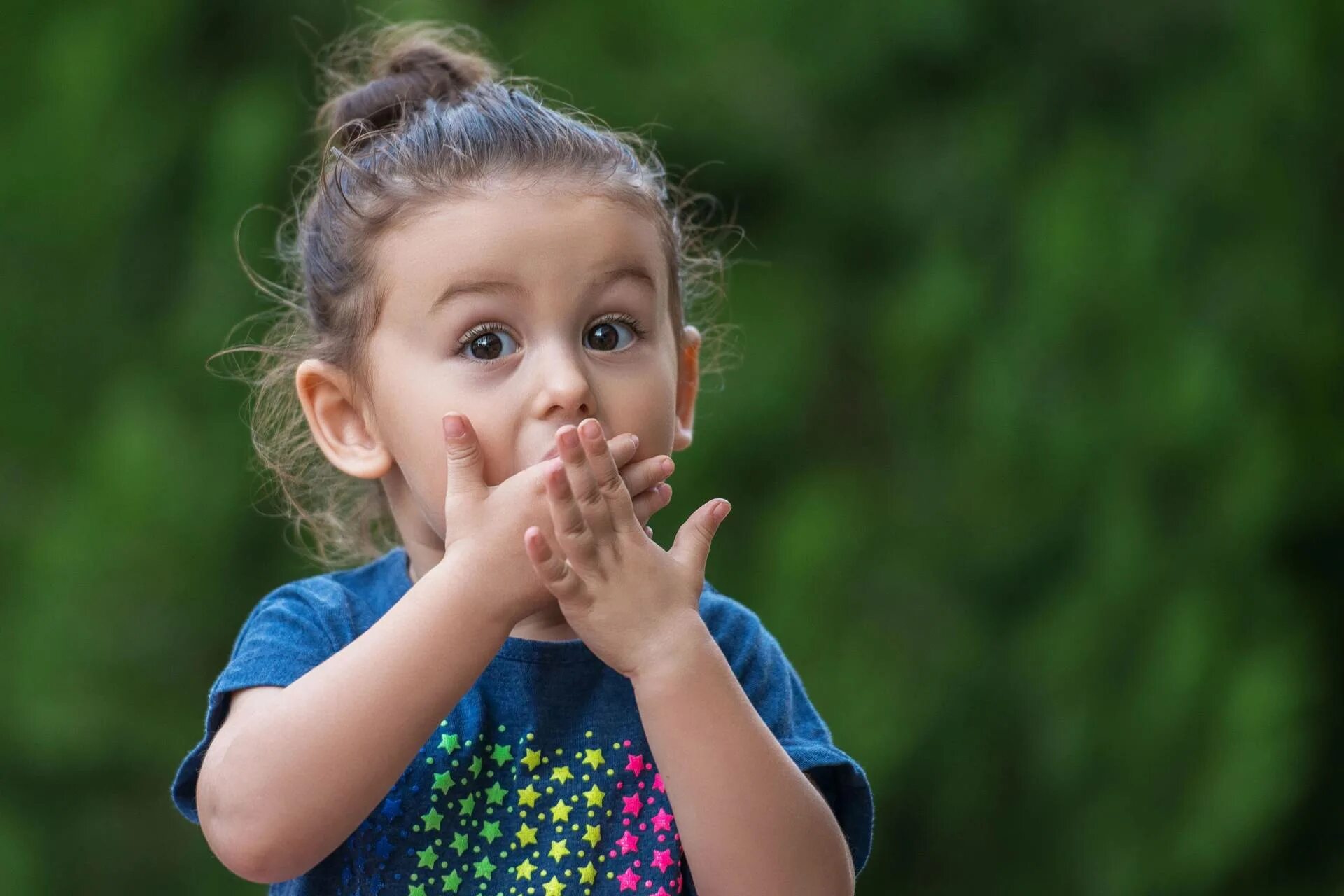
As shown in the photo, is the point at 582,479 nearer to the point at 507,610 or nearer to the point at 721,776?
the point at 507,610

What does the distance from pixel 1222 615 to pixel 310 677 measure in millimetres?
2192

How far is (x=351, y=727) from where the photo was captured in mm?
1475

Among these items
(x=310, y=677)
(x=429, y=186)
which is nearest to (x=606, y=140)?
(x=429, y=186)

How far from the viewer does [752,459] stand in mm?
3160

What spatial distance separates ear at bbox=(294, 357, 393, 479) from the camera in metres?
1.78

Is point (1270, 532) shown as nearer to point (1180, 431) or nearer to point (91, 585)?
point (1180, 431)

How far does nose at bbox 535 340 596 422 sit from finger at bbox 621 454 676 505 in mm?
74

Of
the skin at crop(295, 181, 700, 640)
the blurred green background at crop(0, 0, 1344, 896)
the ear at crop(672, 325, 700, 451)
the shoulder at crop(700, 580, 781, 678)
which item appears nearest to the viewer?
the skin at crop(295, 181, 700, 640)

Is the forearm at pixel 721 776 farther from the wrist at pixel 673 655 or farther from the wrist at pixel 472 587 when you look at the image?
the wrist at pixel 472 587

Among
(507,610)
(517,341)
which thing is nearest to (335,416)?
(517,341)

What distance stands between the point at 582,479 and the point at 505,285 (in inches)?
9.8

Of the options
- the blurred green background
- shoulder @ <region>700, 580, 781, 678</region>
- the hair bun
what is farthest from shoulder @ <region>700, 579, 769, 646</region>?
the blurred green background

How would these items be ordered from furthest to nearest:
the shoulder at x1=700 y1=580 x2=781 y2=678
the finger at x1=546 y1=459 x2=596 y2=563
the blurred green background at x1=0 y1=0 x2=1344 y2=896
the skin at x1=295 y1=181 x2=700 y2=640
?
the blurred green background at x1=0 y1=0 x2=1344 y2=896 → the shoulder at x1=700 y1=580 x2=781 y2=678 → the skin at x1=295 y1=181 x2=700 y2=640 → the finger at x1=546 y1=459 x2=596 y2=563

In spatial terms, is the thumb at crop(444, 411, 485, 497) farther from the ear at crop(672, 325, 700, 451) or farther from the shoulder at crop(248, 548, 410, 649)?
the ear at crop(672, 325, 700, 451)
